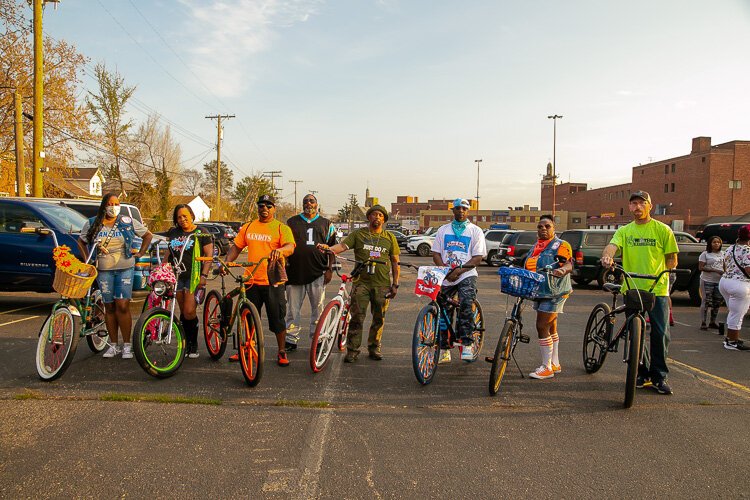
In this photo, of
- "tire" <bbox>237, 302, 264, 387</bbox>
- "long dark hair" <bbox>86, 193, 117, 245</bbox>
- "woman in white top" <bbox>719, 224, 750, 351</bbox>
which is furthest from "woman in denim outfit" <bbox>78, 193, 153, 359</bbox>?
"woman in white top" <bbox>719, 224, 750, 351</bbox>

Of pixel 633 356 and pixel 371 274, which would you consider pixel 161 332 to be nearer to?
pixel 371 274

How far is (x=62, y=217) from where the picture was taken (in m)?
9.54

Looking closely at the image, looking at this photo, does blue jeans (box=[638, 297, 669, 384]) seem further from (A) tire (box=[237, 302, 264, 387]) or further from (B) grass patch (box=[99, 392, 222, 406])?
(B) grass patch (box=[99, 392, 222, 406])

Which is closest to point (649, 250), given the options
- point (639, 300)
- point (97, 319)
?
point (639, 300)

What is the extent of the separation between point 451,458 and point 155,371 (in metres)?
3.22

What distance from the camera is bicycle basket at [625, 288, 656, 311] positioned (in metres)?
5.22

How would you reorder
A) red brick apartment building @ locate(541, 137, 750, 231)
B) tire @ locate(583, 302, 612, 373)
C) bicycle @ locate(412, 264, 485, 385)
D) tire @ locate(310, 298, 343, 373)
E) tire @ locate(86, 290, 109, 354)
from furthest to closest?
red brick apartment building @ locate(541, 137, 750, 231) < tire @ locate(86, 290, 109, 354) < tire @ locate(583, 302, 612, 373) < tire @ locate(310, 298, 343, 373) < bicycle @ locate(412, 264, 485, 385)

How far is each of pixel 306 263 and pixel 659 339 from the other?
4.00 metres

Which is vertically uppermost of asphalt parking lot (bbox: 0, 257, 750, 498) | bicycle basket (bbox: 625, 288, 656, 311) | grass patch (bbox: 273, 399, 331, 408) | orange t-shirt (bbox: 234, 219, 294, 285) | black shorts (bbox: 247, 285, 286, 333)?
orange t-shirt (bbox: 234, 219, 294, 285)

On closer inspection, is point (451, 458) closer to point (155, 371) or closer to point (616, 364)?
point (155, 371)

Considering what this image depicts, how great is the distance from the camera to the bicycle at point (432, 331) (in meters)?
5.45

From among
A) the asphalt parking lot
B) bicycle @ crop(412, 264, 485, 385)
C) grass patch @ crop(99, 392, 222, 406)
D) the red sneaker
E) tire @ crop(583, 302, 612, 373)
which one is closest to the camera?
the asphalt parking lot

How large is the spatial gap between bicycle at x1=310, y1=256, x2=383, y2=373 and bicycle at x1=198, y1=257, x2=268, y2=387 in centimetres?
69

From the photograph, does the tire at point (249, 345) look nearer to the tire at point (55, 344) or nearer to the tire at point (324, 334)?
the tire at point (324, 334)
